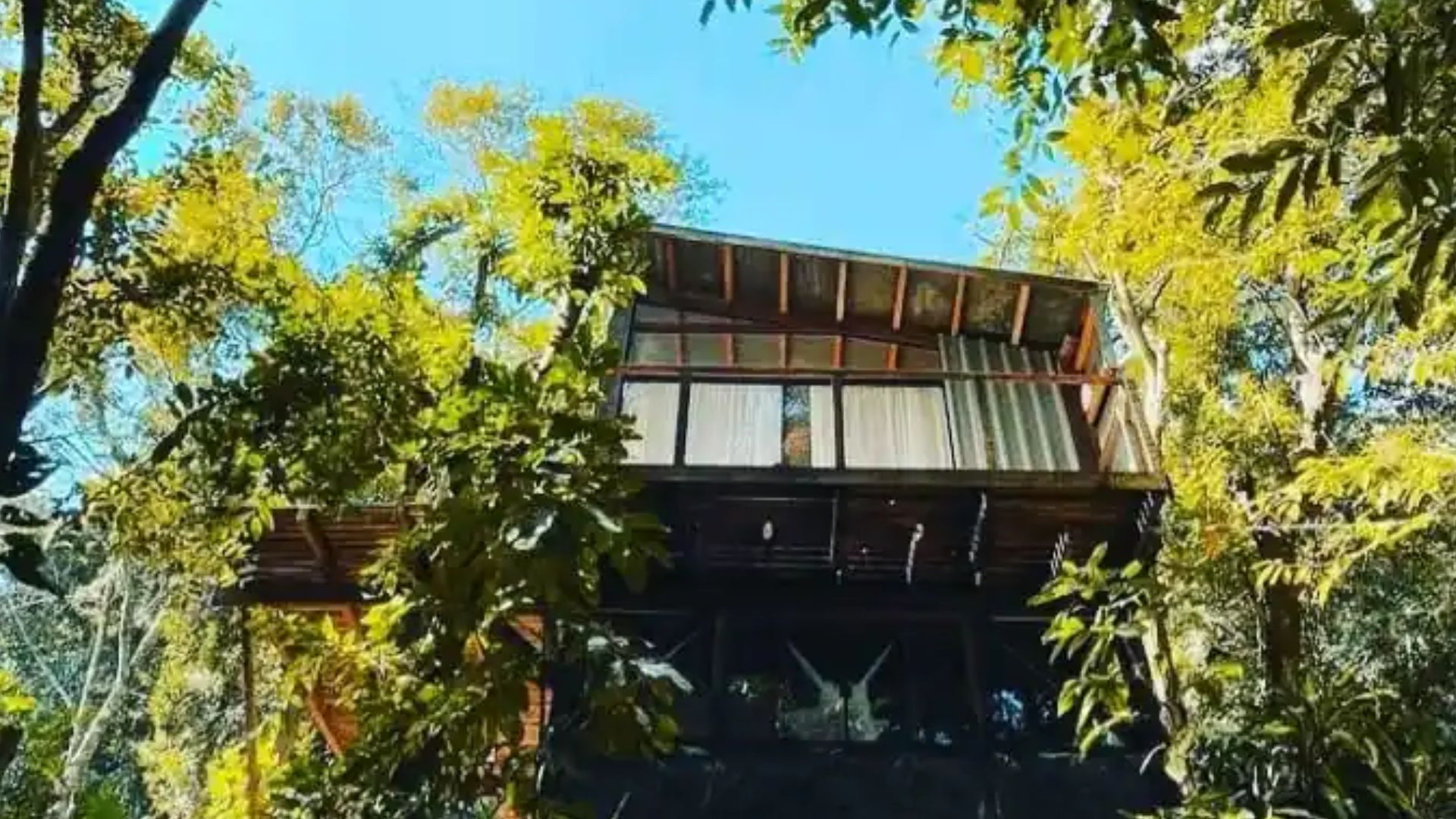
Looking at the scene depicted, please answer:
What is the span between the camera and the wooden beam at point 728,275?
8.51m

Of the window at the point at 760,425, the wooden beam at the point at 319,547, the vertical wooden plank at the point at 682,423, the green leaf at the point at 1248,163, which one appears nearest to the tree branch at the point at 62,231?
the green leaf at the point at 1248,163

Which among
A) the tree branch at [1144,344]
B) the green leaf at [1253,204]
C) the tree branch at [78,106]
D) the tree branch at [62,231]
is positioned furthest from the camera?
the tree branch at [1144,344]

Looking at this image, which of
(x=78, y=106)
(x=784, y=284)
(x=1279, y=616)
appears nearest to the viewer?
(x=78, y=106)

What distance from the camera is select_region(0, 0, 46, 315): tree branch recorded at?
196 cm

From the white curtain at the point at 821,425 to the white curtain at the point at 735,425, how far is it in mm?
195

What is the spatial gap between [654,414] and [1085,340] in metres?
2.73

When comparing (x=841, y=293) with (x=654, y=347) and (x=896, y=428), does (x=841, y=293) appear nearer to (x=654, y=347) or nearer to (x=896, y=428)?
(x=896, y=428)

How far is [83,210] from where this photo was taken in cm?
195

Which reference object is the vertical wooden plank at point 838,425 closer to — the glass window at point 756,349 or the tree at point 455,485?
the glass window at point 756,349

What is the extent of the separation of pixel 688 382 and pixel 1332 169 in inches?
221

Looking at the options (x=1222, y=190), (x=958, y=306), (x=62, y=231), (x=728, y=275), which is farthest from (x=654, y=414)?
(x=1222, y=190)

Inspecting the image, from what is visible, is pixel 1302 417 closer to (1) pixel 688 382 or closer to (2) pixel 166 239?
(1) pixel 688 382

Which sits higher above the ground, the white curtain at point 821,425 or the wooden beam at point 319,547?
the white curtain at point 821,425

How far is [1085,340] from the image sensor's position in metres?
8.07
